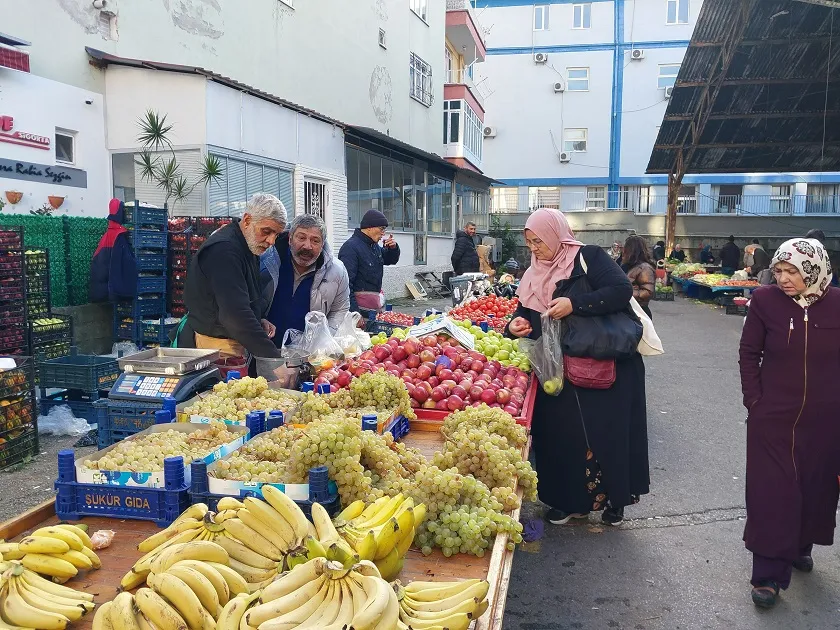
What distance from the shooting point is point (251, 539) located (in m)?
2.05

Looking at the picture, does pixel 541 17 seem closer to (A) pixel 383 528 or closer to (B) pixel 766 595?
(B) pixel 766 595

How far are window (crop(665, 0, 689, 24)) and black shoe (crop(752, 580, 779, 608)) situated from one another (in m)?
42.3

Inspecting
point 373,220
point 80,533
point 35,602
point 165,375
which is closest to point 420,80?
point 373,220

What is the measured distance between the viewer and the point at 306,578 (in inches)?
65.2

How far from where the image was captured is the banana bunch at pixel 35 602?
173 cm

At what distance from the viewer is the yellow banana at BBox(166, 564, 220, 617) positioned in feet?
5.70

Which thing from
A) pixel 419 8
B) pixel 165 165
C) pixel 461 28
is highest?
pixel 461 28

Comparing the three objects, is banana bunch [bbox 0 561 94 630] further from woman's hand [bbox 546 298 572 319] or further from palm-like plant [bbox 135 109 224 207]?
palm-like plant [bbox 135 109 224 207]

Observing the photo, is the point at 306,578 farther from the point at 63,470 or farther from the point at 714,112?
the point at 714,112

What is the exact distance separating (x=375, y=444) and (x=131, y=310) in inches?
344

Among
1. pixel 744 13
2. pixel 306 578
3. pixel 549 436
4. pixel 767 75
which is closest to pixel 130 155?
pixel 549 436

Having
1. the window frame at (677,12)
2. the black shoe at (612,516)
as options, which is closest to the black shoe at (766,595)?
the black shoe at (612,516)

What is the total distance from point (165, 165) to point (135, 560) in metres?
10.2

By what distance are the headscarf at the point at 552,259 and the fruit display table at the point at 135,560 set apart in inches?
90.9
